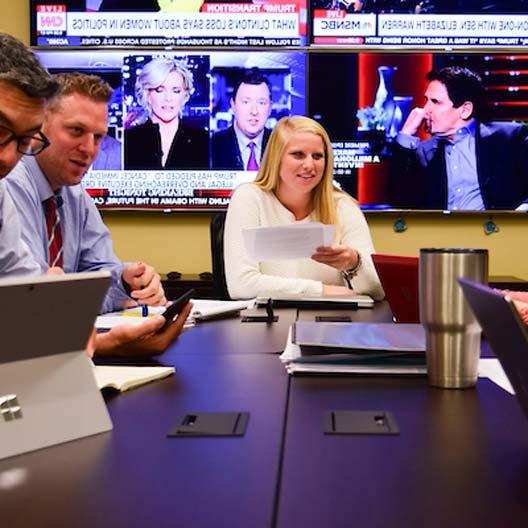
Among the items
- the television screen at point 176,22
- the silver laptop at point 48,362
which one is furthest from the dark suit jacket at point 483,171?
the silver laptop at point 48,362

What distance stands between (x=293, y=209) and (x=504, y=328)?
→ 2515 millimetres

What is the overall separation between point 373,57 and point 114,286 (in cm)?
209

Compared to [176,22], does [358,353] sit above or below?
below

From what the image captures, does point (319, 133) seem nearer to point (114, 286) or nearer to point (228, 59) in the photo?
point (228, 59)

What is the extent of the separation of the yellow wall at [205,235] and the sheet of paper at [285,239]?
1615 millimetres

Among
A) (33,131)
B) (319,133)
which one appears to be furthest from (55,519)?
(319,133)

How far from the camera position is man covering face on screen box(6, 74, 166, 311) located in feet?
7.69

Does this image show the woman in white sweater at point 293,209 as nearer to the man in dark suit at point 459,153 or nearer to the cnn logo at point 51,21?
the man in dark suit at point 459,153

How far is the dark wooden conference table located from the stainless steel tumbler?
0.04 meters

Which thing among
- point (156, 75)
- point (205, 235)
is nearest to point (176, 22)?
point (156, 75)

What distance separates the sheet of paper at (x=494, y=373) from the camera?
1246 millimetres

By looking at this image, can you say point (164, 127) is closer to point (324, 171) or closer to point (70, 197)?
point (324, 171)

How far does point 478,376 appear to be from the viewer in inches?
51.1

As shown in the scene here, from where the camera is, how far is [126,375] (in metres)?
1.28
